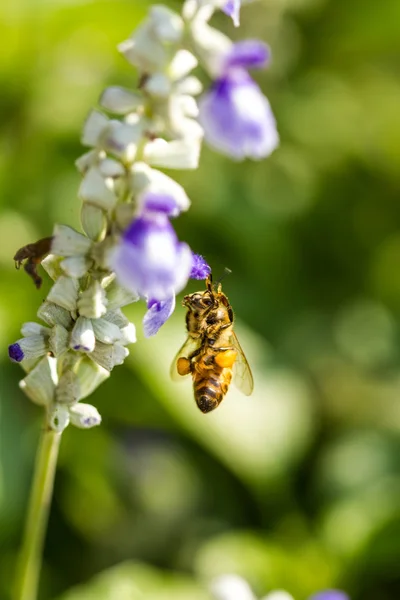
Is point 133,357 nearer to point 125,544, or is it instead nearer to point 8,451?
point 8,451

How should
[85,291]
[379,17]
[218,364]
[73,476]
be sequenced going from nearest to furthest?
[85,291]
[218,364]
[73,476]
[379,17]

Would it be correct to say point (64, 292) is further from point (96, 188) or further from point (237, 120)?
point (237, 120)

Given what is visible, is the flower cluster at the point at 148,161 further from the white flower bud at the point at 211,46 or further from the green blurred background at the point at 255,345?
the green blurred background at the point at 255,345

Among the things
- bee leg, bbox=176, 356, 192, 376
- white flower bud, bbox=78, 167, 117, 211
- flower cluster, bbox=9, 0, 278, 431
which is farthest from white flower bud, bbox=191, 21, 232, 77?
bee leg, bbox=176, 356, 192, 376

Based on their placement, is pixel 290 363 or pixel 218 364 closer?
pixel 218 364

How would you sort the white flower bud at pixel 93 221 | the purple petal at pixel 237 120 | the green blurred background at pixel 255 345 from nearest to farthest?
the purple petal at pixel 237 120 < the white flower bud at pixel 93 221 < the green blurred background at pixel 255 345

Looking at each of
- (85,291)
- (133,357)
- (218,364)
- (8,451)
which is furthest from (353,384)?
(85,291)

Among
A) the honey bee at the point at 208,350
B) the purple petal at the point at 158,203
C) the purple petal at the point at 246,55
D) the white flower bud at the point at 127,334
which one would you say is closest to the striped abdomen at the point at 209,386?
the honey bee at the point at 208,350
